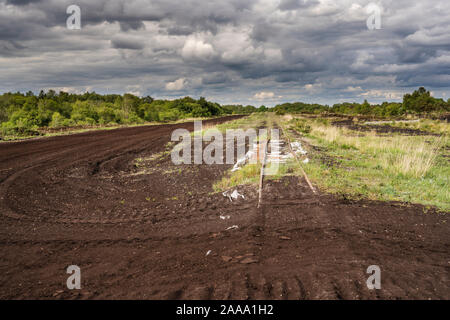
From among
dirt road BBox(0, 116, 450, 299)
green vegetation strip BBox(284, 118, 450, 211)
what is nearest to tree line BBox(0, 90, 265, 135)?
dirt road BBox(0, 116, 450, 299)

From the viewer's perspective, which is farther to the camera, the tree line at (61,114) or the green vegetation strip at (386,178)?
the tree line at (61,114)

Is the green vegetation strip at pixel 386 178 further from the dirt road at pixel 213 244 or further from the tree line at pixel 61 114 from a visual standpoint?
the tree line at pixel 61 114

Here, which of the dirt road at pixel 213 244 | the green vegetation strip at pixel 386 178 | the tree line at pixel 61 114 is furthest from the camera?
the tree line at pixel 61 114

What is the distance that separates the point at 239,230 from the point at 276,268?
5.47ft

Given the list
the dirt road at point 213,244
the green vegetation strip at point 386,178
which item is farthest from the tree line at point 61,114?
the green vegetation strip at point 386,178

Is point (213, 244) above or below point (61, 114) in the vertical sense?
below

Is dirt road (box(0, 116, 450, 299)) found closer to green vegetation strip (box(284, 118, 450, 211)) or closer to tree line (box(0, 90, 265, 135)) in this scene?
green vegetation strip (box(284, 118, 450, 211))

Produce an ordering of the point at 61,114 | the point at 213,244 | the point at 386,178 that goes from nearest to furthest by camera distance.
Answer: the point at 213,244 < the point at 386,178 < the point at 61,114

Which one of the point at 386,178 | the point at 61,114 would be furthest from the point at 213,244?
the point at 61,114

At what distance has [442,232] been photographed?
5301 mm

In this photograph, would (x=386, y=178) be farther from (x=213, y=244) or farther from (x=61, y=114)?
(x=61, y=114)

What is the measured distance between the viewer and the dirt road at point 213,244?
3695mm

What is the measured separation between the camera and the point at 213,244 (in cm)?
518

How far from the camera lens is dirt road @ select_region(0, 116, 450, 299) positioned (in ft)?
12.1
